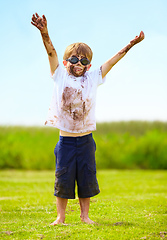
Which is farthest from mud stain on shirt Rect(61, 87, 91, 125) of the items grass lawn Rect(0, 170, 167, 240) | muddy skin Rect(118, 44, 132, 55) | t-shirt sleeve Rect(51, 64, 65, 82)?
grass lawn Rect(0, 170, 167, 240)

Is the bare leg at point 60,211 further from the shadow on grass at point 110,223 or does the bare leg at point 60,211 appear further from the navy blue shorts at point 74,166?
the shadow on grass at point 110,223

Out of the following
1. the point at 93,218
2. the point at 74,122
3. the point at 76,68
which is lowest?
the point at 93,218

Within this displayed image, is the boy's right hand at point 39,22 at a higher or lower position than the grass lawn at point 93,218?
higher

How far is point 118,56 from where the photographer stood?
4828 millimetres

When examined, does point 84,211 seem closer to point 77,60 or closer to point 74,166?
point 74,166

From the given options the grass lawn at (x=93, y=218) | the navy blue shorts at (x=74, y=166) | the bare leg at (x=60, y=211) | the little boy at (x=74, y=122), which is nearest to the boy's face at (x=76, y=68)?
the little boy at (x=74, y=122)

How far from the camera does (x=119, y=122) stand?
1828 cm

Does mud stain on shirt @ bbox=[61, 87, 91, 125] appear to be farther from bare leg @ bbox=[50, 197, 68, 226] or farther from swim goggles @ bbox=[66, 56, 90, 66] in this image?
bare leg @ bbox=[50, 197, 68, 226]

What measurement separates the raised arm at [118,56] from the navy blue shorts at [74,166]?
105 centimetres

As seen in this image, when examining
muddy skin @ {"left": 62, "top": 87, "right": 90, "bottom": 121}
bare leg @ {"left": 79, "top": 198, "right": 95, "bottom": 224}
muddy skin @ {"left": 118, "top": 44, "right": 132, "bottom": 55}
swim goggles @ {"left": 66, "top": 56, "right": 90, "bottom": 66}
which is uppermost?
muddy skin @ {"left": 118, "top": 44, "right": 132, "bottom": 55}

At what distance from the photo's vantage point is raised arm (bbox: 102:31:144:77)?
15.8ft

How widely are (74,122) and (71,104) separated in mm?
261

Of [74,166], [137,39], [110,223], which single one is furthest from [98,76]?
[110,223]

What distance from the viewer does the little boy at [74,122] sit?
4699mm
